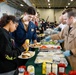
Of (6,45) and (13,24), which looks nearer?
(6,45)

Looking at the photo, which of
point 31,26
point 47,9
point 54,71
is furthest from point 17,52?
point 47,9


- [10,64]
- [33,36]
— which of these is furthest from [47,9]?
[10,64]

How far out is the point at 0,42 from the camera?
6.38 ft

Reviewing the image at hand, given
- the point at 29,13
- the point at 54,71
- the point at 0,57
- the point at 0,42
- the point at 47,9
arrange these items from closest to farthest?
1. the point at 54,71
2. the point at 0,42
3. the point at 0,57
4. the point at 29,13
5. the point at 47,9

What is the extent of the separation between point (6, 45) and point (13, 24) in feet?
1.06

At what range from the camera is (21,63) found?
7.99ft

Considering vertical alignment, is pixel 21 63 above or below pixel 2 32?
below

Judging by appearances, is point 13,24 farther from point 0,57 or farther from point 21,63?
point 21,63

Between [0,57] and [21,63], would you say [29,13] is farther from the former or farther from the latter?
[0,57]

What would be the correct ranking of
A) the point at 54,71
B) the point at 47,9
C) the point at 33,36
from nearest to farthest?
1. the point at 54,71
2. the point at 33,36
3. the point at 47,9

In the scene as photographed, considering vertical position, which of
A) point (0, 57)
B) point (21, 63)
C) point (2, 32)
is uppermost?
point (2, 32)

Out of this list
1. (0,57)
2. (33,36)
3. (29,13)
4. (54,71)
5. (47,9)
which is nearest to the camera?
(54,71)

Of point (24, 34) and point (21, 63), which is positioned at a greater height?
point (24, 34)

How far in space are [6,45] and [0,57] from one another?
212 millimetres
